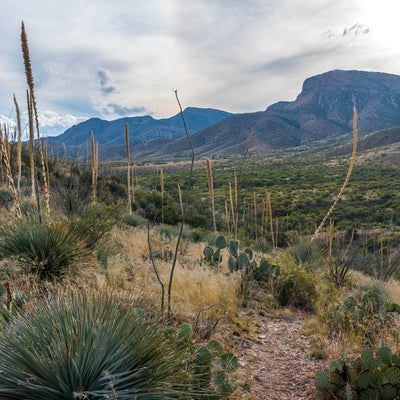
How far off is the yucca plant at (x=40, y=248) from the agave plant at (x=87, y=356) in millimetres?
2036

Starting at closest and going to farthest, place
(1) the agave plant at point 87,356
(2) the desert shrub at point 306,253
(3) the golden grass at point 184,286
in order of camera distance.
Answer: (1) the agave plant at point 87,356, (3) the golden grass at point 184,286, (2) the desert shrub at point 306,253

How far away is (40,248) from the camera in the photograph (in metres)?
4.21

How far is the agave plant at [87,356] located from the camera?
1.81 m

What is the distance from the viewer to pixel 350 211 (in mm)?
22266

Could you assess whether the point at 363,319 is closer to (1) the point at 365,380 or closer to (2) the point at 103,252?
(1) the point at 365,380

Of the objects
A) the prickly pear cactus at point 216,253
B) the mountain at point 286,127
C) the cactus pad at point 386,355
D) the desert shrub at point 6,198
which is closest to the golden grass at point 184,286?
the prickly pear cactus at point 216,253

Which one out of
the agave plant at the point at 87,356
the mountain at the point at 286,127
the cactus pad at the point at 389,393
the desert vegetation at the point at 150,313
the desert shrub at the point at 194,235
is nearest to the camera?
the agave plant at the point at 87,356

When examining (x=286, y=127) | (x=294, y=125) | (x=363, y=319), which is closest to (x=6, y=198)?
(x=363, y=319)

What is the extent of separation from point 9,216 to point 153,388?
666 cm

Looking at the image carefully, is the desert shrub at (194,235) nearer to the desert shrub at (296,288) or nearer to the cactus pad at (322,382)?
the desert shrub at (296,288)

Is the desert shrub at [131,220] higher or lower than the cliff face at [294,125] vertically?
lower

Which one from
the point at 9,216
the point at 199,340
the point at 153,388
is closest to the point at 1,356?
Result: the point at 153,388

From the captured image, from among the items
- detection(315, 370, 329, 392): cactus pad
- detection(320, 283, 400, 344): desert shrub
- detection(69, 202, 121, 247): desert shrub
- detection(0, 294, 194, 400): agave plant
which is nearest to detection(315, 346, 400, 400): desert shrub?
detection(315, 370, 329, 392): cactus pad

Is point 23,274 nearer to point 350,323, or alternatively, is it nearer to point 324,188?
point 350,323
